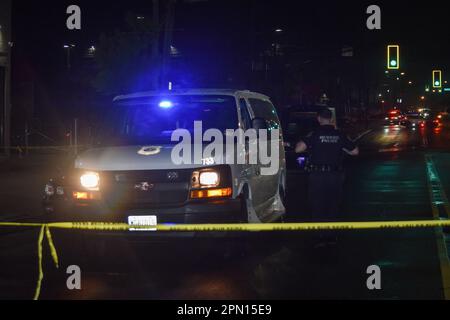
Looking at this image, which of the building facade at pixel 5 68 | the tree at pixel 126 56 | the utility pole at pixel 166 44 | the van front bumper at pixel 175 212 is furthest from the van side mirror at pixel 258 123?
the tree at pixel 126 56

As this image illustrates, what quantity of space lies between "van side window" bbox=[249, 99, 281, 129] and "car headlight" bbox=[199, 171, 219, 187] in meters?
2.51

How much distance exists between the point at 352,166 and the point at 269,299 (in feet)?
63.8

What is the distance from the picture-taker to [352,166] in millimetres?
26734

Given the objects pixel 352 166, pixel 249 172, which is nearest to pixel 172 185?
pixel 249 172

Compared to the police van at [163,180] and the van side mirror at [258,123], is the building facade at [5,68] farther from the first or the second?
the van side mirror at [258,123]

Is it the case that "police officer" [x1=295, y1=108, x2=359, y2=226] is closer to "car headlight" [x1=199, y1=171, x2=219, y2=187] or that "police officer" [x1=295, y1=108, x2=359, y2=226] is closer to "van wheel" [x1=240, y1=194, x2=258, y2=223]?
"van wheel" [x1=240, y1=194, x2=258, y2=223]

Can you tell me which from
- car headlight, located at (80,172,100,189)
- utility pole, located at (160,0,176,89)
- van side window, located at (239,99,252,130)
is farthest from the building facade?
car headlight, located at (80,172,100,189)

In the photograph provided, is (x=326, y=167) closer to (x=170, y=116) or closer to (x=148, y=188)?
(x=170, y=116)

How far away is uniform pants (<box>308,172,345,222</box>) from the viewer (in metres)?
11.0

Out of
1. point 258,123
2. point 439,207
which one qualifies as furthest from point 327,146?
point 439,207

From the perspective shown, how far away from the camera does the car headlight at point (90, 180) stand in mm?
9219
